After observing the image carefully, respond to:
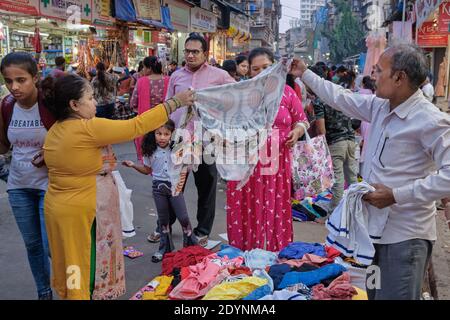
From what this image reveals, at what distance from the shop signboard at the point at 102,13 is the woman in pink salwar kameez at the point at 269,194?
8.10 meters

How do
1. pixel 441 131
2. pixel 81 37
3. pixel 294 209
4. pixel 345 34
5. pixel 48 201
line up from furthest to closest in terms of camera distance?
pixel 345 34 < pixel 81 37 < pixel 294 209 < pixel 48 201 < pixel 441 131

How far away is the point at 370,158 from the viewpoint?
8.10 ft

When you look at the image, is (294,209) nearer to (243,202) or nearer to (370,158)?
(243,202)

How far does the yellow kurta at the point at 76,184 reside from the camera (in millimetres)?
2727

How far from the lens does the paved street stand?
398 centimetres

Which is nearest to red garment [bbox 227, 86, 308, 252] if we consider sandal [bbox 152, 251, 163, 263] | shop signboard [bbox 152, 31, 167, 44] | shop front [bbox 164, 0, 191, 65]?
sandal [bbox 152, 251, 163, 263]

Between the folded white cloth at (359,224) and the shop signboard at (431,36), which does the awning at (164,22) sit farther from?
the folded white cloth at (359,224)

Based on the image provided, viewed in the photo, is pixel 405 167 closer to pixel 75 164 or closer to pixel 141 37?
pixel 75 164

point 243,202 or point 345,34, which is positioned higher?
point 345,34

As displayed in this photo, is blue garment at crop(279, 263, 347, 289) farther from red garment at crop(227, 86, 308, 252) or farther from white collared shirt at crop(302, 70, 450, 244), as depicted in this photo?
white collared shirt at crop(302, 70, 450, 244)

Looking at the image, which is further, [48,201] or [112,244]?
[112,244]

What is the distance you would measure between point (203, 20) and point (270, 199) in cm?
1741

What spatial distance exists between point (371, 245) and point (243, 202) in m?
1.94
